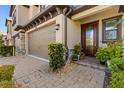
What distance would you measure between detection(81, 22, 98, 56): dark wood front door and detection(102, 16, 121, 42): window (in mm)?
735

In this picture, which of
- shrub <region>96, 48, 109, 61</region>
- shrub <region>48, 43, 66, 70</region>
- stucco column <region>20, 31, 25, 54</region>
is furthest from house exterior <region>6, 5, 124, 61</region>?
stucco column <region>20, 31, 25, 54</region>

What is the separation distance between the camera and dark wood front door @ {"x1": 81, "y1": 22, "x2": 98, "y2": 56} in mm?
8625

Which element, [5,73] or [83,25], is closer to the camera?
[5,73]

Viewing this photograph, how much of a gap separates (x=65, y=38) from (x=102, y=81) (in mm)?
3682

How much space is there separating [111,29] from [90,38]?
70.5 inches

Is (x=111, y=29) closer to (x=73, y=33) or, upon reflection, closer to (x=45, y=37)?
(x=73, y=33)

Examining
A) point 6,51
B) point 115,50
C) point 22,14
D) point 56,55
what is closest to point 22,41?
point 6,51

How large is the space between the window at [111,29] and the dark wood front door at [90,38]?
735 mm

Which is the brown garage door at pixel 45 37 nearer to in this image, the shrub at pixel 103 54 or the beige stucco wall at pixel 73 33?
the beige stucco wall at pixel 73 33

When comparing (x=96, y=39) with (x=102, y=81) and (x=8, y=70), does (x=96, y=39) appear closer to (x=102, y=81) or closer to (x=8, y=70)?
(x=102, y=81)

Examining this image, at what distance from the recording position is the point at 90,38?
905 cm

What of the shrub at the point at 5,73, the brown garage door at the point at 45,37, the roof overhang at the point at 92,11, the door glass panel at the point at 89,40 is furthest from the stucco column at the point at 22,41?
the shrub at the point at 5,73

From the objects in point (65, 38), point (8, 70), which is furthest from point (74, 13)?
point (8, 70)
